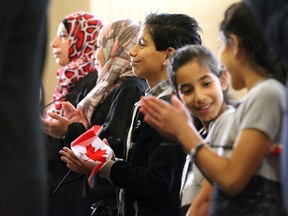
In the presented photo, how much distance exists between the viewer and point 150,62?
8.64ft

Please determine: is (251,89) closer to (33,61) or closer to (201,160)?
(201,160)

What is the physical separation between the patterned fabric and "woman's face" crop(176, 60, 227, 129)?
5.27 feet

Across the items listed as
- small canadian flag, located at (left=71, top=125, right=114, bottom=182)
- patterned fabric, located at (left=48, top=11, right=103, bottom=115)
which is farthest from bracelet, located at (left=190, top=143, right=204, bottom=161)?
patterned fabric, located at (left=48, top=11, right=103, bottom=115)

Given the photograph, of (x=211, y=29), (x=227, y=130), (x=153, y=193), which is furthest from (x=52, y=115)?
(x=211, y=29)

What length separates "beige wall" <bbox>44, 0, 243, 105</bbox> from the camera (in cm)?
457

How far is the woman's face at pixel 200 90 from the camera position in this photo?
6.84 ft

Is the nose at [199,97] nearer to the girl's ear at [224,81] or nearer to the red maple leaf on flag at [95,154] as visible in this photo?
the girl's ear at [224,81]

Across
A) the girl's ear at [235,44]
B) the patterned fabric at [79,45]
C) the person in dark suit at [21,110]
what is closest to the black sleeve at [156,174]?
the girl's ear at [235,44]

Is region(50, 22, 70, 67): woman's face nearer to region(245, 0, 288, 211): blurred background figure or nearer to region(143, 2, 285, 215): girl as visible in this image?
→ region(143, 2, 285, 215): girl

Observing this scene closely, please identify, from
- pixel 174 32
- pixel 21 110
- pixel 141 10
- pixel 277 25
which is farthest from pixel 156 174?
pixel 141 10

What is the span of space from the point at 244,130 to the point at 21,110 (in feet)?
1.70

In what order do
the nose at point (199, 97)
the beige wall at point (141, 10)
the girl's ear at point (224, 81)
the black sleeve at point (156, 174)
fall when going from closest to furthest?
the nose at point (199, 97) < the girl's ear at point (224, 81) < the black sleeve at point (156, 174) < the beige wall at point (141, 10)

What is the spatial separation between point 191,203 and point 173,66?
0.41m

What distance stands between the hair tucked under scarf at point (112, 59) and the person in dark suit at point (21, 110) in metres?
1.52
